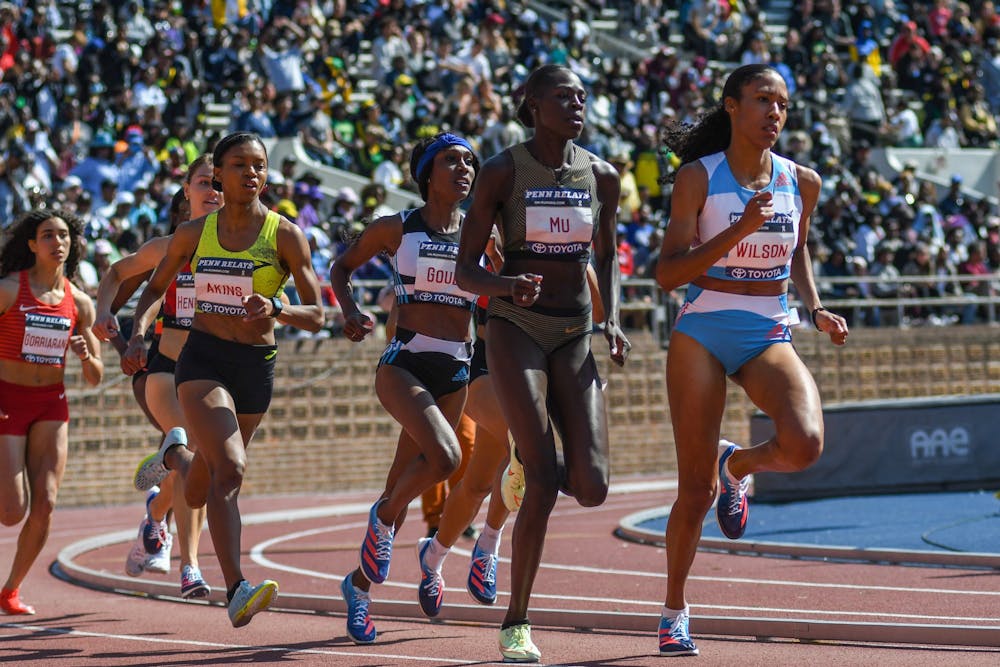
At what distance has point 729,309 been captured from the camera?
7703 millimetres

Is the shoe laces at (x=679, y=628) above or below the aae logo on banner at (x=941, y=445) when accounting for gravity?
below

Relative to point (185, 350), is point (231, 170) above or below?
above

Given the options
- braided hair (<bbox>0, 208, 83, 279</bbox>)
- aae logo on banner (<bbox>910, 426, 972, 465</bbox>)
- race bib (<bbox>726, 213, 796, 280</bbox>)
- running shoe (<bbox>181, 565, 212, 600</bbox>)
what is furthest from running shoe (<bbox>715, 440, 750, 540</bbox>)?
aae logo on banner (<bbox>910, 426, 972, 465</bbox>)

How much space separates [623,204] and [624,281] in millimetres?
2323

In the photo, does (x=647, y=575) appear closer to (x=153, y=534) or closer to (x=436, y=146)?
(x=153, y=534)

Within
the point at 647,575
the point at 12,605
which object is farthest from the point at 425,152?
the point at 647,575

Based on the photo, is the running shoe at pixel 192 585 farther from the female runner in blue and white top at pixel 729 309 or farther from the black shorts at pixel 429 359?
the female runner in blue and white top at pixel 729 309

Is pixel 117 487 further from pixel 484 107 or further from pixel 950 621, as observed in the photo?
pixel 950 621

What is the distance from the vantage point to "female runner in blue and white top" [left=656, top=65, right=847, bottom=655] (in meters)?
7.62

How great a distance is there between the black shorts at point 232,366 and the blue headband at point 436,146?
4.19 ft

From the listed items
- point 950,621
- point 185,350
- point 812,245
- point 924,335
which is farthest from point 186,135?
point 950,621

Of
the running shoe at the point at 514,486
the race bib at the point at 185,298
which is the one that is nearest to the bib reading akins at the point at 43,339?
the race bib at the point at 185,298

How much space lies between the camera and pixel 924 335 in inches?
942

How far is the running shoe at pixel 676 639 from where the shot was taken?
777cm
